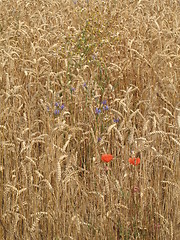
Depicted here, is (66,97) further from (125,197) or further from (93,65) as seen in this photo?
(125,197)

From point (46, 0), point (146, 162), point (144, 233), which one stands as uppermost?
point (46, 0)

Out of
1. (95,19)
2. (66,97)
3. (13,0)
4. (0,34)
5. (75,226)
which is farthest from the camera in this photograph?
(13,0)

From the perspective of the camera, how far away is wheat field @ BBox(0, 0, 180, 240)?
177 cm

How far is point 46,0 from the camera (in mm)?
5148

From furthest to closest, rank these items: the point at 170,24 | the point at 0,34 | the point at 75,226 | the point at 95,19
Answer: the point at 170,24, the point at 0,34, the point at 95,19, the point at 75,226

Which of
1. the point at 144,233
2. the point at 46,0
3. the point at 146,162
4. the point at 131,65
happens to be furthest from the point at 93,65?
the point at 46,0

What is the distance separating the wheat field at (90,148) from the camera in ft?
5.82

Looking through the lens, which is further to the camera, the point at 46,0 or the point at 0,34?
the point at 46,0

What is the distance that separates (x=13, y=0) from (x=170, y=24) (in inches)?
74.5

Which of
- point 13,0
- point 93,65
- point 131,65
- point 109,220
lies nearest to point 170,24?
point 131,65

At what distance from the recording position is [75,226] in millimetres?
1743

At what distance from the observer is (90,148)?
2.51 metres

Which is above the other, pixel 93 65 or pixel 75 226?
pixel 93 65

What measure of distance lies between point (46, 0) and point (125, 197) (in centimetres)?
380
